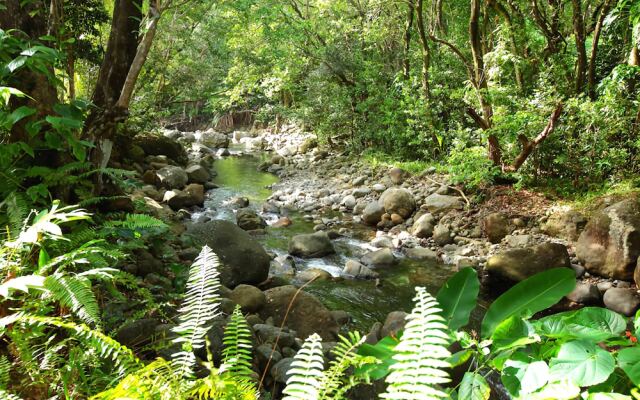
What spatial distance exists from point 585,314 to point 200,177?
11400 mm

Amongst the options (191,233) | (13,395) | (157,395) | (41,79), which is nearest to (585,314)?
(157,395)

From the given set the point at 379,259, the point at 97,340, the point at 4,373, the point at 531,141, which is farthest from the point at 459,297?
the point at 531,141

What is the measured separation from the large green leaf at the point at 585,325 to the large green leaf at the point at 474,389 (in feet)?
0.63

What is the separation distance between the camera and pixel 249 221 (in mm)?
8289

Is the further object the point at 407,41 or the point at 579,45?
the point at 407,41

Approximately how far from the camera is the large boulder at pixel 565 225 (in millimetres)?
6305

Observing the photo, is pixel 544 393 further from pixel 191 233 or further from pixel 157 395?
pixel 191 233

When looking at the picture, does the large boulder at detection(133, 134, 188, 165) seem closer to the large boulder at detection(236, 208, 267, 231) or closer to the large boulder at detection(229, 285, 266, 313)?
the large boulder at detection(236, 208, 267, 231)

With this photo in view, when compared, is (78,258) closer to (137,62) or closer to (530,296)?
(530,296)

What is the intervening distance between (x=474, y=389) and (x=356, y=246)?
685cm

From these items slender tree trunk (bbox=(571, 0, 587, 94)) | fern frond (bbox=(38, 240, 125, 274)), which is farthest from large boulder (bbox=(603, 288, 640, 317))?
fern frond (bbox=(38, 240, 125, 274))

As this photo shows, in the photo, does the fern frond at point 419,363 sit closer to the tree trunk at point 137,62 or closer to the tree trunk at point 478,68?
the tree trunk at point 137,62

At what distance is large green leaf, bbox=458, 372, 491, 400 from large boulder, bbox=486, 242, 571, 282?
531 cm

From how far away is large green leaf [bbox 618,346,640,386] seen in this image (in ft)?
2.54
